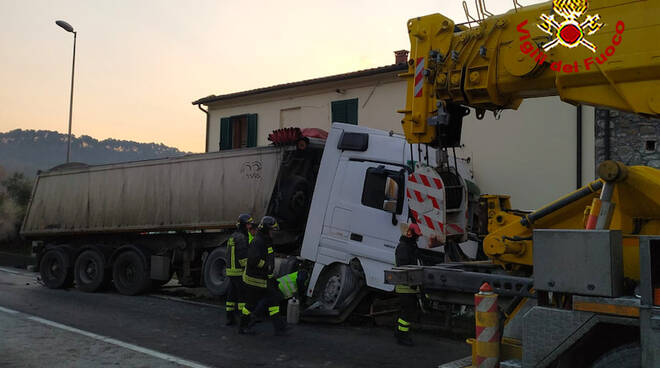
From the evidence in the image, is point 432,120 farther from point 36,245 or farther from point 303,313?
point 36,245

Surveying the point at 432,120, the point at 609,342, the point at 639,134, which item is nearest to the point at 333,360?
the point at 432,120

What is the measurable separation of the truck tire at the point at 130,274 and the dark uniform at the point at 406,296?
19.6ft

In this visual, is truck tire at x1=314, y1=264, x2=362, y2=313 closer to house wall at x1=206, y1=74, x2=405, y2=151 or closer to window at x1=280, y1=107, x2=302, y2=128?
house wall at x1=206, y1=74, x2=405, y2=151

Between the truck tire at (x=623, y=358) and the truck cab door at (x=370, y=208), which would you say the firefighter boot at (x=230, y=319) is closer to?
the truck cab door at (x=370, y=208)

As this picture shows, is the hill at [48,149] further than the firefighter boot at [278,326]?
Yes

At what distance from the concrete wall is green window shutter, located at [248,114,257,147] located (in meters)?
4.41

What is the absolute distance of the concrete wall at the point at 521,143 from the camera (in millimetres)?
12578

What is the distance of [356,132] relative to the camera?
8.72 metres

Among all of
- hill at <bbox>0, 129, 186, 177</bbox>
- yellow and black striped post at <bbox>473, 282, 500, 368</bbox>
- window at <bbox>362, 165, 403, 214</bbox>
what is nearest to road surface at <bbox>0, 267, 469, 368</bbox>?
window at <bbox>362, 165, 403, 214</bbox>

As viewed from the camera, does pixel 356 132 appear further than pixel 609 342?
Yes

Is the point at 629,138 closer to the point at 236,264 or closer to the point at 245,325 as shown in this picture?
the point at 236,264

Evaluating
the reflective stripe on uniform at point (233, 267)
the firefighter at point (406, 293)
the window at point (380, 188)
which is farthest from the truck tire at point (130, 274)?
the firefighter at point (406, 293)

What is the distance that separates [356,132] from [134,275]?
5.74 meters

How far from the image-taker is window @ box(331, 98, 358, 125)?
1650 cm
